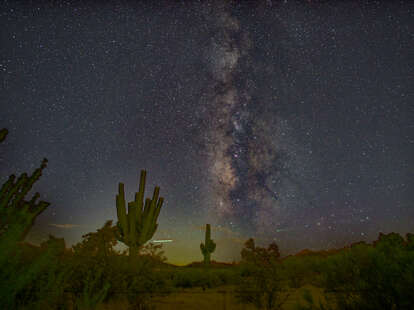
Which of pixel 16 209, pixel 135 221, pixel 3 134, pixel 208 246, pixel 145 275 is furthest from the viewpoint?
pixel 208 246

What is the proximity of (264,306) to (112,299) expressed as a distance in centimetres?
388

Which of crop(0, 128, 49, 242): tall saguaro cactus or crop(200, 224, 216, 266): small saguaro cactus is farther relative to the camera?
crop(200, 224, 216, 266): small saguaro cactus

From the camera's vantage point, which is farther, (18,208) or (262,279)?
(262,279)

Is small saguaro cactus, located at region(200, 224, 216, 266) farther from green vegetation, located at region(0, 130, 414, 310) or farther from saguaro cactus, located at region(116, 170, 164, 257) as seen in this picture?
saguaro cactus, located at region(116, 170, 164, 257)

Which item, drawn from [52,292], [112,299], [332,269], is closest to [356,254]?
[332,269]

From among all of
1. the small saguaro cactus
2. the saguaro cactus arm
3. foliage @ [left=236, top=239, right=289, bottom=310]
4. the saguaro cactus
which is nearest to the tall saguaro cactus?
the saguaro cactus arm

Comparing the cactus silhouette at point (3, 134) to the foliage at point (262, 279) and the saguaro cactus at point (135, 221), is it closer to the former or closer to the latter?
the foliage at point (262, 279)

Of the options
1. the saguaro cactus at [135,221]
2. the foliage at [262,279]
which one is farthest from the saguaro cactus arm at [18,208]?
the saguaro cactus at [135,221]

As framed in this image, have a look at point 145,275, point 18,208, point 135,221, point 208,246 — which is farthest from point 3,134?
point 208,246

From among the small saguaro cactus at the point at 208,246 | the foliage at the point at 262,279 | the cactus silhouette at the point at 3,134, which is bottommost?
the foliage at the point at 262,279

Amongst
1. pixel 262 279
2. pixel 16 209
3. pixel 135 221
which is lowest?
pixel 262 279

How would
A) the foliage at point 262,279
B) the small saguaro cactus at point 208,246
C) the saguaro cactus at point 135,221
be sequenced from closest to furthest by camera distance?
the foliage at point 262,279
the saguaro cactus at point 135,221
the small saguaro cactus at point 208,246

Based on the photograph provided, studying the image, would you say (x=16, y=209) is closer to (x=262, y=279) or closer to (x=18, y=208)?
(x=18, y=208)

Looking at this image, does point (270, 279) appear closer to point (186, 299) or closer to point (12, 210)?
point (186, 299)
